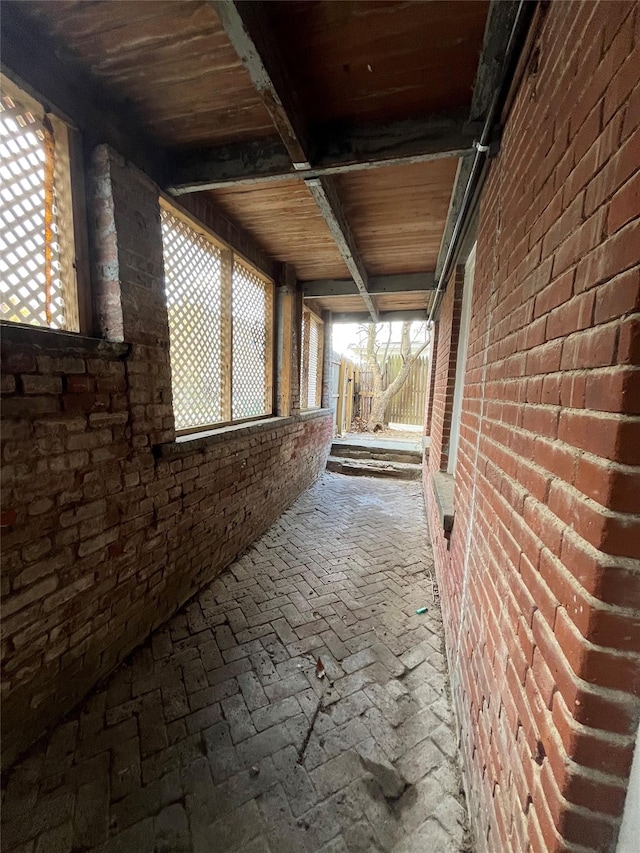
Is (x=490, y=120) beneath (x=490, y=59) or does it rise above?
beneath

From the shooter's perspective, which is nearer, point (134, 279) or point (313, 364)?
point (134, 279)

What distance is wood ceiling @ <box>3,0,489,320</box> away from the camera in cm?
128

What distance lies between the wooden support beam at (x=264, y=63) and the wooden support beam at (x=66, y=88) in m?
0.93

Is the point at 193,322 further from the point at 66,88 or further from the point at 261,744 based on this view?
the point at 261,744

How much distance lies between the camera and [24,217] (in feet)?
5.22

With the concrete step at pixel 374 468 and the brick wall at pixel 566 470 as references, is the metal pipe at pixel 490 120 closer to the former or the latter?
the brick wall at pixel 566 470

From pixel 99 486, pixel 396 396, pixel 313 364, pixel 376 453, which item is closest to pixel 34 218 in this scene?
pixel 99 486

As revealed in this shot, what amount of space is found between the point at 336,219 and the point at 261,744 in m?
3.40

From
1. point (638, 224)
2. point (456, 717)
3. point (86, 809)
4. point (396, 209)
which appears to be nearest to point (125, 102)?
point (396, 209)

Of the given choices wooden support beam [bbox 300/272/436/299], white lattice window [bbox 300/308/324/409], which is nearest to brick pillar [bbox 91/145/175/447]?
wooden support beam [bbox 300/272/436/299]

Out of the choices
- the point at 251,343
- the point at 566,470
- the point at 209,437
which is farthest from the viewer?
the point at 251,343

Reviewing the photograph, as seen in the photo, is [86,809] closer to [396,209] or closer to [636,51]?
[636,51]

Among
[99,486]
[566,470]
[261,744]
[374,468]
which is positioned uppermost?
[566,470]

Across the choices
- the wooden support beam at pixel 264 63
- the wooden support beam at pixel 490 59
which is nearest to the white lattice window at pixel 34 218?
the wooden support beam at pixel 264 63
